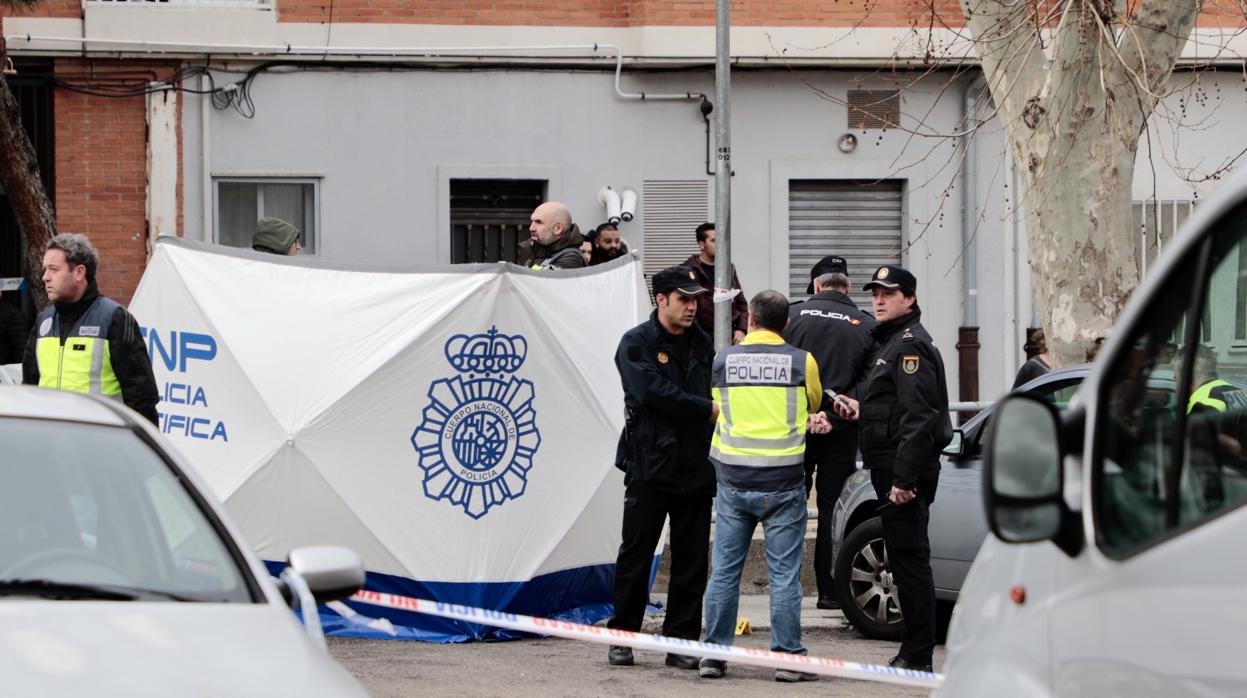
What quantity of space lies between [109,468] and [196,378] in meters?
4.91

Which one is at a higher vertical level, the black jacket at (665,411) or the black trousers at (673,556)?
the black jacket at (665,411)

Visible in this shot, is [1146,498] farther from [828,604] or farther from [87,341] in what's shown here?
[828,604]

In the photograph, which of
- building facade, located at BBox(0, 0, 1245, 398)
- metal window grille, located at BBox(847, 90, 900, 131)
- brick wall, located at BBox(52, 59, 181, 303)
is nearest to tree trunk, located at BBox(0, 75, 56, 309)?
brick wall, located at BBox(52, 59, 181, 303)

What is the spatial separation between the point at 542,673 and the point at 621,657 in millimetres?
470

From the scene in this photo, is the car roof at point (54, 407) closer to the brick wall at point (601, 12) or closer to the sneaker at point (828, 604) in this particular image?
the sneaker at point (828, 604)

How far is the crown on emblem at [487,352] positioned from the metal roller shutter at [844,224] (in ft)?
30.2

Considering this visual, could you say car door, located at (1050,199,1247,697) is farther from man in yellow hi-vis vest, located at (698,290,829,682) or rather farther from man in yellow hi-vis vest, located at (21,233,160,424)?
man in yellow hi-vis vest, located at (21,233,160,424)

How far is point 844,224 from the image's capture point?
18297 millimetres

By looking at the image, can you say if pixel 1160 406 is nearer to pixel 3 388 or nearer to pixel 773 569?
pixel 3 388

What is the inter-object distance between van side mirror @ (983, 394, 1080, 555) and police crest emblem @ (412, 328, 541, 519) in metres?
6.23

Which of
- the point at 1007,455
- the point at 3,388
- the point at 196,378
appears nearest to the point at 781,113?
the point at 196,378

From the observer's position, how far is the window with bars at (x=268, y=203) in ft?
57.0

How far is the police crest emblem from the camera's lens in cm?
911

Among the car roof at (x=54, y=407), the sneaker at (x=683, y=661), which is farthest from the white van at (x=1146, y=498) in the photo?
the sneaker at (x=683, y=661)
